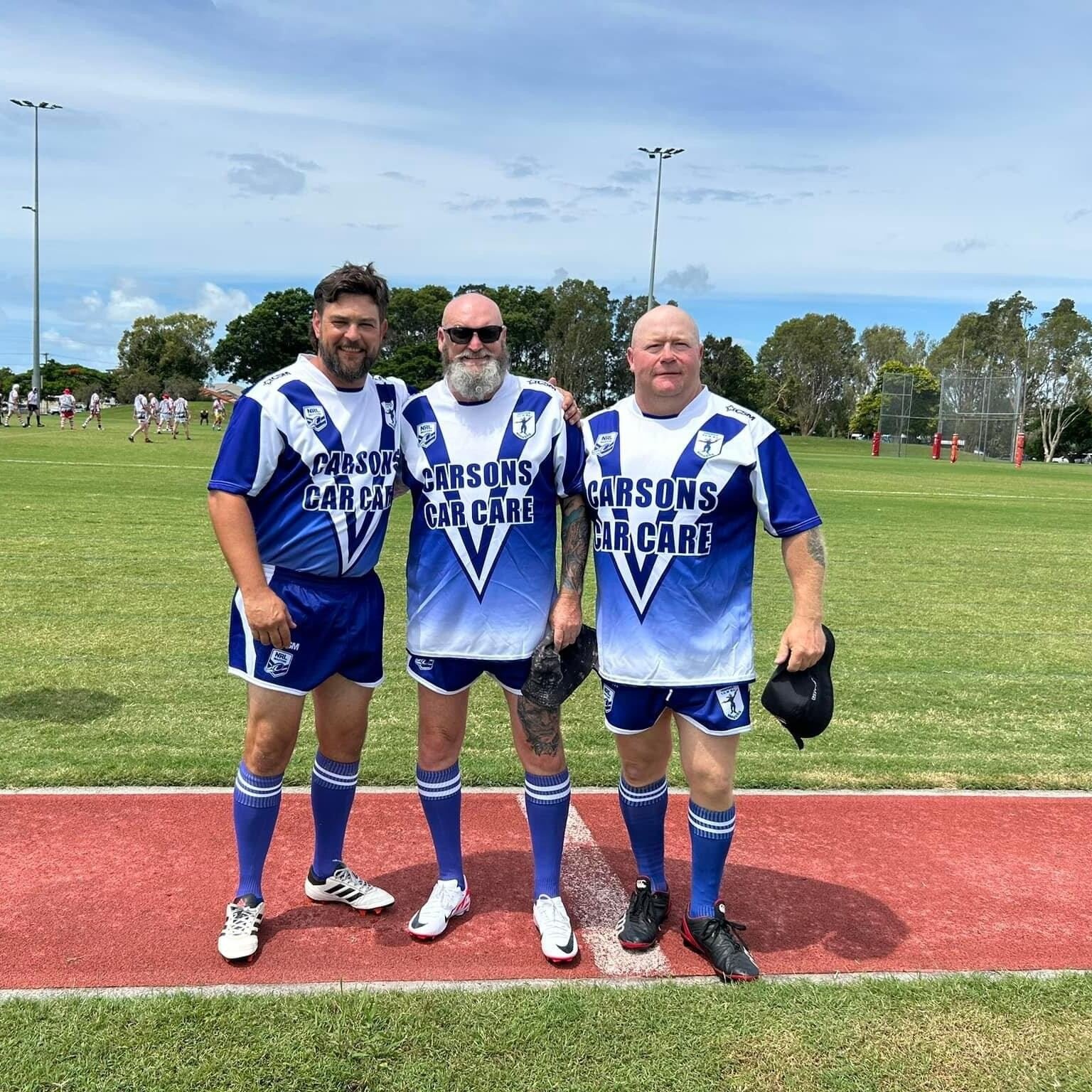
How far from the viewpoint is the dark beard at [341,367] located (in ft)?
10.4

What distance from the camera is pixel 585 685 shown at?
6422 mm

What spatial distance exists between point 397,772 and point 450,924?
1.39 m

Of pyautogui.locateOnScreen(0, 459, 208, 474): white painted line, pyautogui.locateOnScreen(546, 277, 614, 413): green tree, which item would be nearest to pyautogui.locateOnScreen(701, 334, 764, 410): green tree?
pyautogui.locateOnScreen(546, 277, 614, 413): green tree

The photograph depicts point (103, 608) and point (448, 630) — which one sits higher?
point (448, 630)

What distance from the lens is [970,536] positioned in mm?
14930

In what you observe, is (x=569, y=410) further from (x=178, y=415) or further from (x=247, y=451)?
(x=178, y=415)

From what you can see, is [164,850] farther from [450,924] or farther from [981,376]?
[981,376]

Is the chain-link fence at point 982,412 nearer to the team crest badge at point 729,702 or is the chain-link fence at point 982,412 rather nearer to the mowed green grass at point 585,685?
the mowed green grass at point 585,685

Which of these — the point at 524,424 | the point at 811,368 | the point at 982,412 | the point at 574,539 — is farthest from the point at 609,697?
the point at 811,368

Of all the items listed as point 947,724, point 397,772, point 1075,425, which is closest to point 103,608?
point 397,772

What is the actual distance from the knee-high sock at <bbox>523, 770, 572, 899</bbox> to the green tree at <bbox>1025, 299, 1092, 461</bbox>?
72.8m

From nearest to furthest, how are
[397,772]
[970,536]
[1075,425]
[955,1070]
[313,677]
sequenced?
[955,1070] → [313,677] → [397,772] → [970,536] → [1075,425]

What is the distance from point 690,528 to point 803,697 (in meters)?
0.68

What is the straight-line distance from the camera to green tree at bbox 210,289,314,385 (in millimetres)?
70000
